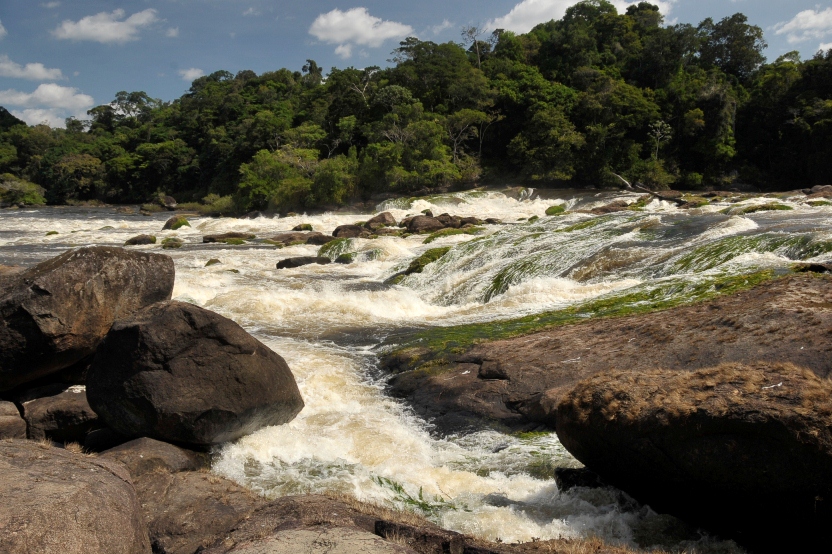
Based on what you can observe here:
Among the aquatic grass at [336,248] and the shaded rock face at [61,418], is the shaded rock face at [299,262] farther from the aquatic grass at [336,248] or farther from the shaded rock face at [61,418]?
the shaded rock face at [61,418]

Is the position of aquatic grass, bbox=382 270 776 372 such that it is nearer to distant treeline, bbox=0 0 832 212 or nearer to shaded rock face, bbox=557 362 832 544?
shaded rock face, bbox=557 362 832 544

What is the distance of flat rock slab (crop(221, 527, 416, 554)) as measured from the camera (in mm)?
3469

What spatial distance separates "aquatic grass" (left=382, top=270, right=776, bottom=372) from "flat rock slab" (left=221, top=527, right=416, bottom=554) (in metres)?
5.91

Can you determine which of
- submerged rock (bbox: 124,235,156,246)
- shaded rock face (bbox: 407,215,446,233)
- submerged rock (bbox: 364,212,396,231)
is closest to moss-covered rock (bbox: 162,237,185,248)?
submerged rock (bbox: 124,235,156,246)

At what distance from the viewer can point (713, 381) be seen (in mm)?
4836

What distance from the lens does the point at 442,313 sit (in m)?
14.5

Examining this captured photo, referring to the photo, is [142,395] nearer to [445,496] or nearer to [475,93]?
[445,496]

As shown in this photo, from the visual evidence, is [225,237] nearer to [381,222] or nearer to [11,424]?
[381,222]

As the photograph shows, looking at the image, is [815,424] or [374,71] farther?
[374,71]

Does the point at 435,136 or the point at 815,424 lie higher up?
the point at 435,136

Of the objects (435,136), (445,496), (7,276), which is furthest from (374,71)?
(445,496)

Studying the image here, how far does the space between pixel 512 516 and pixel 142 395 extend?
438 cm

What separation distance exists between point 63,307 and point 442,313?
27.8 feet

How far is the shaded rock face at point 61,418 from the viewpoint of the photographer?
7.44 m
